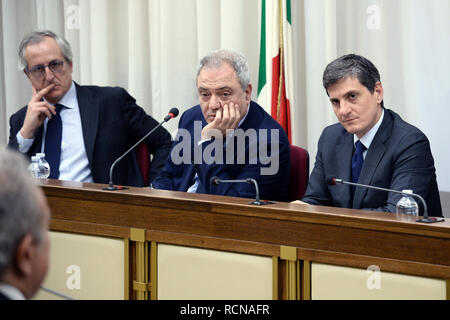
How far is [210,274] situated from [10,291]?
1.58 metres

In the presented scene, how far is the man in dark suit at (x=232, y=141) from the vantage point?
3367 millimetres

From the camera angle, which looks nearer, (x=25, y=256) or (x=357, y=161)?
(x=25, y=256)

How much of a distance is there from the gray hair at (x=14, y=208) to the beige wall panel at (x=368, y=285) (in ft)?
4.92

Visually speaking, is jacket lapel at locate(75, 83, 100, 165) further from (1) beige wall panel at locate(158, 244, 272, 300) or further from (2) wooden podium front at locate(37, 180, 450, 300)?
(1) beige wall panel at locate(158, 244, 272, 300)

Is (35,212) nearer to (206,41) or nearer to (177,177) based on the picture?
(177,177)

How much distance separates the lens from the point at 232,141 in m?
3.53

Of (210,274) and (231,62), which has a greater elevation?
(231,62)

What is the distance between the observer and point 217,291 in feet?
8.88

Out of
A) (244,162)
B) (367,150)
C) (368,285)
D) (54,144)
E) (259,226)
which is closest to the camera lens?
(368,285)

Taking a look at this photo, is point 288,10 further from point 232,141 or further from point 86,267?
point 86,267

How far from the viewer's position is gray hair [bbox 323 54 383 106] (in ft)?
10.5

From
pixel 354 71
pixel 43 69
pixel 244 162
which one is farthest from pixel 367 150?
pixel 43 69

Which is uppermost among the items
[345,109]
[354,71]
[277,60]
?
[277,60]

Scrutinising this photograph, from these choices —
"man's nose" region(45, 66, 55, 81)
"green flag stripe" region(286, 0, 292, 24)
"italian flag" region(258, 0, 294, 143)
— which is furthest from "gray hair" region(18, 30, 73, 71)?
"green flag stripe" region(286, 0, 292, 24)
